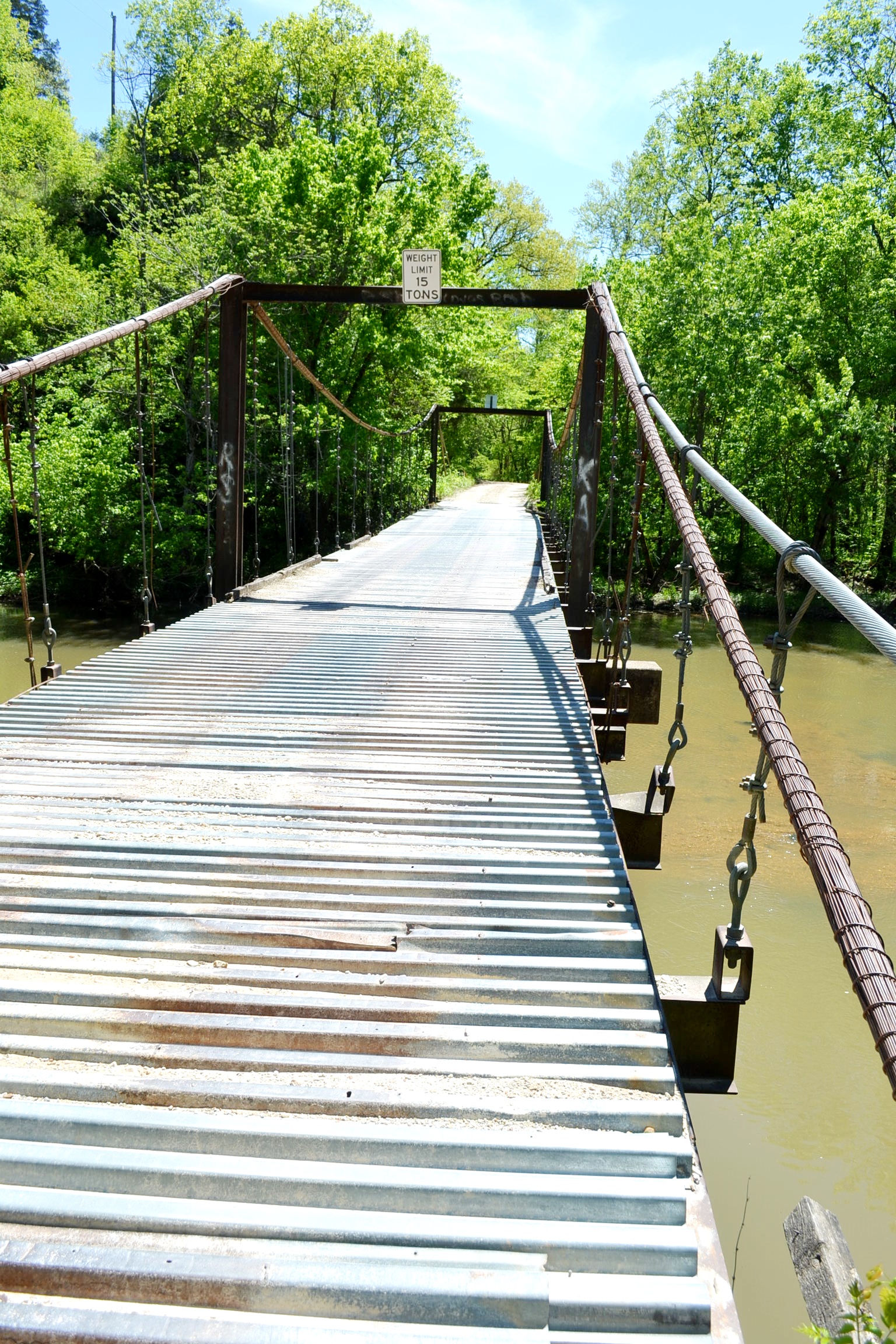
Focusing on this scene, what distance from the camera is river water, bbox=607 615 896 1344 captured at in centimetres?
488

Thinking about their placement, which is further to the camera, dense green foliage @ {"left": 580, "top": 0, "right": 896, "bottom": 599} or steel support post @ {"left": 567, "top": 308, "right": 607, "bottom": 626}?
dense green foliage @ {"left": 580, "top": 0, "right": 896, "bottom": 599}

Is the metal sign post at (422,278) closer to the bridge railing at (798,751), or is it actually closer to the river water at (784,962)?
the bridge railing at (798,751)

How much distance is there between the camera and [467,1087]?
5.24ft

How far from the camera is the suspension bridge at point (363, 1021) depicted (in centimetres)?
124

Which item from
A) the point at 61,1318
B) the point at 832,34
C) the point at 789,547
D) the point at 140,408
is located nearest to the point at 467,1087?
the point at 61,1318

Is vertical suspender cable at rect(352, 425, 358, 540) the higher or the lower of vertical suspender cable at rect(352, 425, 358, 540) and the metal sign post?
the lower

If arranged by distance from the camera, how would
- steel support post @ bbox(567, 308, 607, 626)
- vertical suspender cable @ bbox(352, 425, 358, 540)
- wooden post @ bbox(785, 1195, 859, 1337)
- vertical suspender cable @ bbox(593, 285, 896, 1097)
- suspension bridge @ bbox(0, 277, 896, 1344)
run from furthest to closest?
vertical suspender cable @ bbox(352, 425, 358, 540)
steel support post @ bbox(567, 308, 607, 626)
wooden post @ bbox(785, 1195, 859, 1337)
suspension bridge @ bbox(0, 277, 896, 1344)
vertical suspender cable @ bbox(593, 285, 896, 1097)

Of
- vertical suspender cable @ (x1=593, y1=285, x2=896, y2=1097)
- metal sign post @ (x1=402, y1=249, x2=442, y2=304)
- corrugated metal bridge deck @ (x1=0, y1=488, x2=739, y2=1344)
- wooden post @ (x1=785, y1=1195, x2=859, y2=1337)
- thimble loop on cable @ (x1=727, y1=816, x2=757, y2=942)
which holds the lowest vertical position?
wooden post @ (x1=785, y1=1195, x2=859, y2=1337)

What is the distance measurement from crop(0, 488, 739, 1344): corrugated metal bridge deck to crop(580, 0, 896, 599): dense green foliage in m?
16.3

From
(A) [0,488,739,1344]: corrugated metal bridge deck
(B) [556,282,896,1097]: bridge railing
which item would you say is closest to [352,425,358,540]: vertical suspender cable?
(B) [556,282,896,1097]: bridge railing

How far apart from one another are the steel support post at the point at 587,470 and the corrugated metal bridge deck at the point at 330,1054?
271 cm

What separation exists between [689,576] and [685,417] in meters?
17.6

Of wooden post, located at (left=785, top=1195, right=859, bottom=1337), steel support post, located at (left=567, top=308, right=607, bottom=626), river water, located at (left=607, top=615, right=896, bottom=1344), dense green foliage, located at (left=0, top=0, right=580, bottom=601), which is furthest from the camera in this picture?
dense green foliage, located at (left=0, top=0, right=580, bottom=601)

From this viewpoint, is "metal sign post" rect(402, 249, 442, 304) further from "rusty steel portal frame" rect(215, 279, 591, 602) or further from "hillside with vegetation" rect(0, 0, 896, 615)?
"hillside with vegetation" rect(0, 0, 896, 615)
